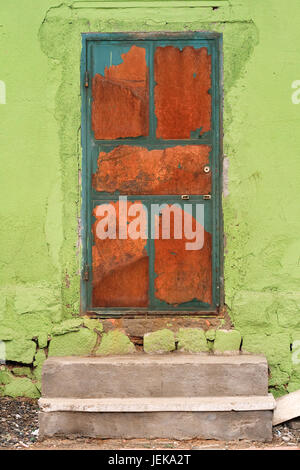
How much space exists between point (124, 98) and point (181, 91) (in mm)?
390

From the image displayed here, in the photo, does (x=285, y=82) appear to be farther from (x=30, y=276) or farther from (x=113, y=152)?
(x=30, y=276)

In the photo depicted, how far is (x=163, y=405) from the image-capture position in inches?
134

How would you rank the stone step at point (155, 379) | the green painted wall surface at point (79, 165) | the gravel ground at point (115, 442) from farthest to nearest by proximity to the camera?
1. the green painted wall surface at point (79, 165)
2. the stone step at point (155, 379)
3. the gravel ground at point (115, 442)

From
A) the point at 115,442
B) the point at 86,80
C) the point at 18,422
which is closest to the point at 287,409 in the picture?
the point at 115,442

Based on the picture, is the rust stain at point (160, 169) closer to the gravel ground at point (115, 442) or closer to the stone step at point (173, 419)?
the stone step at point (173, 419)

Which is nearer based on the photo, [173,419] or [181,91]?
[173,419]

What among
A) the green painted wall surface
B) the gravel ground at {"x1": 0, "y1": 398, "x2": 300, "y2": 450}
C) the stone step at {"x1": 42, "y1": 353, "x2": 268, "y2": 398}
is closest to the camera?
the gravel ground at {"x1": 0, "y1": 398, "x2": 300, "y2": 450}

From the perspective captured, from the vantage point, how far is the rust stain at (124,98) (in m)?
3.73

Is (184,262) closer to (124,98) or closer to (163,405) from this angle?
(163,405)

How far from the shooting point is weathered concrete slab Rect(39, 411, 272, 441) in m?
3.41

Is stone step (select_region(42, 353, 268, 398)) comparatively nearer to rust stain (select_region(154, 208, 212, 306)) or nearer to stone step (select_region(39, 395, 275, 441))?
stone step (select_region(39, 395, 275, 441))

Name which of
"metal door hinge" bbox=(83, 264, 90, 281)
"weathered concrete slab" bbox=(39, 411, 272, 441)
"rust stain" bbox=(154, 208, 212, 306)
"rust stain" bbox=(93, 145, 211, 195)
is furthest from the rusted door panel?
"weathered concrete slab" bbox=(39, 411, 272, 441)

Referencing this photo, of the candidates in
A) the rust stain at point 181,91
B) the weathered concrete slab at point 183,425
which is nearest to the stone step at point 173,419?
the weathered concrete slab at point 183,425

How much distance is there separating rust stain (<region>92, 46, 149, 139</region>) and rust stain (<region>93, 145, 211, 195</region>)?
14cm
